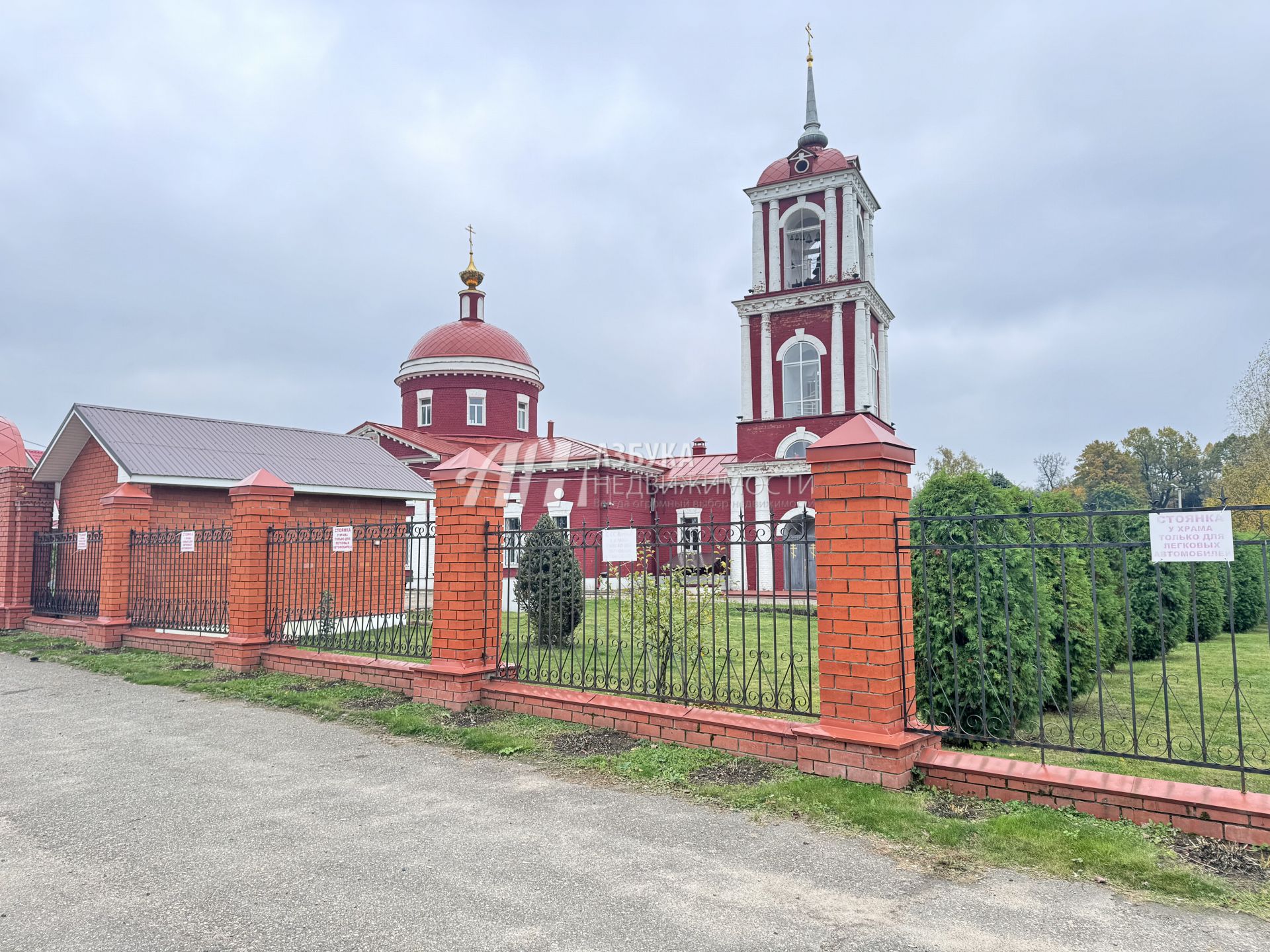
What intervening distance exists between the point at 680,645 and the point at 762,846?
397 centimetres

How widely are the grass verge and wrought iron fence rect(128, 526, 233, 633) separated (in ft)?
17.1

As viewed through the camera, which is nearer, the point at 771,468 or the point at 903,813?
the point at 903,813

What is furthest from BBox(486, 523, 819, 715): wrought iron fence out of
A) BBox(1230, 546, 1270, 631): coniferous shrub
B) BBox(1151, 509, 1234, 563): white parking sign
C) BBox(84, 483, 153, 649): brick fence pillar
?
BBox(1230, 546, 1270, 631): coniferous shrub

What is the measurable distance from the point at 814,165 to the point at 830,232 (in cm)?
240

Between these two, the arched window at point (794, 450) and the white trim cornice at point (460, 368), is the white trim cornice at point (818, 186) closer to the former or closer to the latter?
the arched window at point (794, 450)

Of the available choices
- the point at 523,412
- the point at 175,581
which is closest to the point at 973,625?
the point at 175,581

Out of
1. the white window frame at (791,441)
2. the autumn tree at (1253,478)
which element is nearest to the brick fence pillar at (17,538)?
the white window frame at (791,441)

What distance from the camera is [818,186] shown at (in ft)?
76.5

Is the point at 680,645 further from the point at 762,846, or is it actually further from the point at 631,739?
the point at 762,846

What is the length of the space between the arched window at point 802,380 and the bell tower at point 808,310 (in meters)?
0.02

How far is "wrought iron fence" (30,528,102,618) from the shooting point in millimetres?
12508

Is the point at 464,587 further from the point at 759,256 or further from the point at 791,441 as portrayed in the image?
the point at 759,256

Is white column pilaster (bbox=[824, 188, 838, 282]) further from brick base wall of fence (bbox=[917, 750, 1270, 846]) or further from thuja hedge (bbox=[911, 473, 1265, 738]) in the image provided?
brick base wall of fence (bbox=[917, 750, 1270, 846])

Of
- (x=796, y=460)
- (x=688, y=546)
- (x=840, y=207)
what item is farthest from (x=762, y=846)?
(x=840, y=207)
